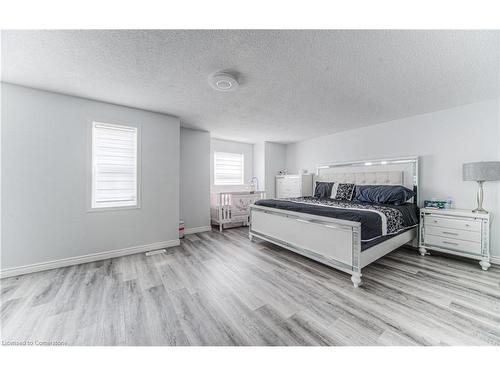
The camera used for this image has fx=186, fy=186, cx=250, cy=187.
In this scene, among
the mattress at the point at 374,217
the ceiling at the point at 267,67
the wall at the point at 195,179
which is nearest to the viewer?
the ceiling at the point at 267,67

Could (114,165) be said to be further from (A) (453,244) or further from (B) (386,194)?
(A) (453,244)

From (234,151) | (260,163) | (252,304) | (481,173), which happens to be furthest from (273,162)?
(252,304)

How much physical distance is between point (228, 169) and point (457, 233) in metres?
4.83

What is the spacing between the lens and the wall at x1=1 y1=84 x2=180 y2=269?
2318 millimetres

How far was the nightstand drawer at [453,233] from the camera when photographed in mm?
2537

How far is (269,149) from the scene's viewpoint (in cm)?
564

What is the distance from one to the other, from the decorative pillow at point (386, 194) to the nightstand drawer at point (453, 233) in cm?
55

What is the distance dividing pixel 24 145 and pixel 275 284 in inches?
141

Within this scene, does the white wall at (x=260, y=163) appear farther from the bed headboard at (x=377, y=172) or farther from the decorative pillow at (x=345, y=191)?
the decorative pillow at (x=345, y=191)

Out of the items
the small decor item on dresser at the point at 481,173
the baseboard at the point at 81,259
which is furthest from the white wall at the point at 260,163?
the small decor item on dresser at the point at 481,173

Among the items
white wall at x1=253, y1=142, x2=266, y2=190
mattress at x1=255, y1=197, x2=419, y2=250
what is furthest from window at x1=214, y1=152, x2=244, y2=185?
mattress at x1=255, y1=197, x2=419, y2=250
